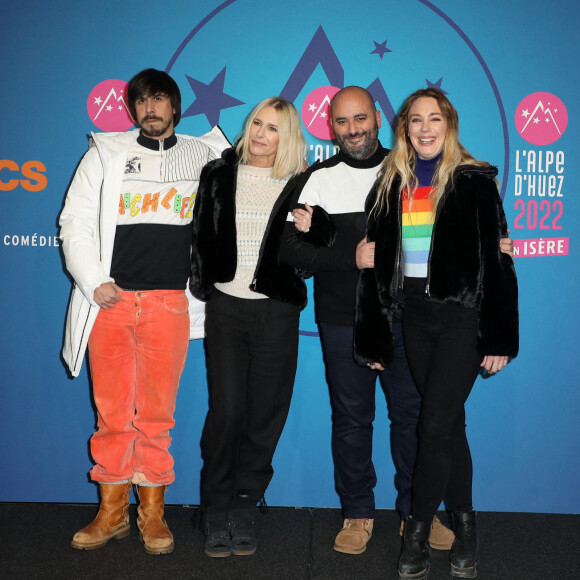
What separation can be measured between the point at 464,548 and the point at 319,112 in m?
1.87

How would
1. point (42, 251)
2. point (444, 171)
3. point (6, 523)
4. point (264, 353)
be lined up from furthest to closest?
point (42, 251) < point (6, 523) < point (264, 353) < point (444, 171)

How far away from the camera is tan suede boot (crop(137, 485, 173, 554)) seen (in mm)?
2301

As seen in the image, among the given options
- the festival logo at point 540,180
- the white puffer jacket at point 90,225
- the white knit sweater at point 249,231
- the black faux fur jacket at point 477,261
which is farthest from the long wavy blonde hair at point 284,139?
the festival logo at point 540,180

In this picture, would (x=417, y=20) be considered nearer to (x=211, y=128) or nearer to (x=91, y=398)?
(x=211, y=128)

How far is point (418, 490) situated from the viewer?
203cm

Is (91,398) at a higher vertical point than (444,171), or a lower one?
lower

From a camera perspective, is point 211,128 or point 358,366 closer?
point 358,366

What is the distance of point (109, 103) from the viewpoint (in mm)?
2658

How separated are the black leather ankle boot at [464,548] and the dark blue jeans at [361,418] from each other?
0.25m

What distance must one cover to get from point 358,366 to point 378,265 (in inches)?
17.4

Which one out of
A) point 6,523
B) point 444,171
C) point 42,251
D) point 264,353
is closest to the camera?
point 444,171

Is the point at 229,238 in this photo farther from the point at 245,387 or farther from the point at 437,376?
the point at 437,376

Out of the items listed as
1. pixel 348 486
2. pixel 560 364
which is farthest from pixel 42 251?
pixel 560 364

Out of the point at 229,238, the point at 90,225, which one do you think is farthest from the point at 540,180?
the point at 90,225
